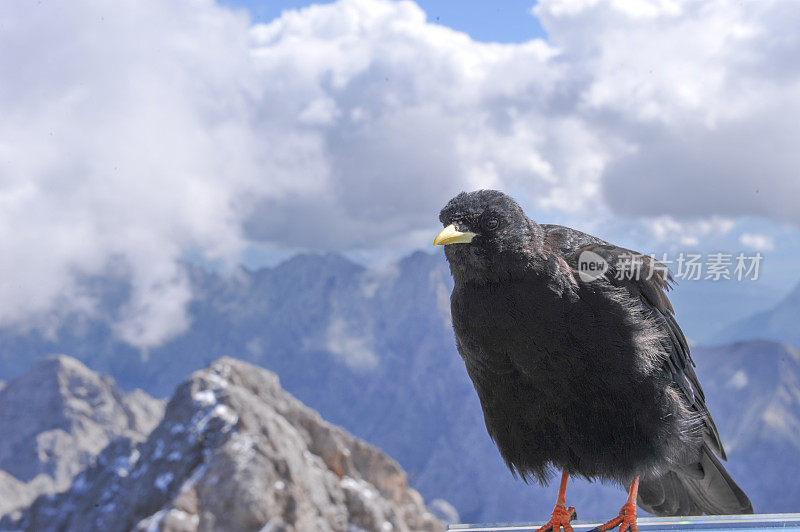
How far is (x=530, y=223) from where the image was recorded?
297cm

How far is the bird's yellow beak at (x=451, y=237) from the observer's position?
8.85ft

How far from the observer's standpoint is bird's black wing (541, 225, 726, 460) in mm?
3066

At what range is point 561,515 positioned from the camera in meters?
3.21

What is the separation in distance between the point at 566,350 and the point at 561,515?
3.25ft

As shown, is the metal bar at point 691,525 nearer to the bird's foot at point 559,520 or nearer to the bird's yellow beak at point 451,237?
the bird's foot at point 559,520

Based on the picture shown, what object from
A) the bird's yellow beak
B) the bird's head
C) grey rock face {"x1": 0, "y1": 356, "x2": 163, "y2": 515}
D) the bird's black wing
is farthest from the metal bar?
grey rock face {"x1": 0, "y1": 356, "x2": 163, "y2": 515}

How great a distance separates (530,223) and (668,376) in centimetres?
104

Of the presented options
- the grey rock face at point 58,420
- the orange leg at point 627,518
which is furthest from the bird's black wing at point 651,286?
the grey rock face at point 58,420

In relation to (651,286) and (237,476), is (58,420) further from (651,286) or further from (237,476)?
(651,286)

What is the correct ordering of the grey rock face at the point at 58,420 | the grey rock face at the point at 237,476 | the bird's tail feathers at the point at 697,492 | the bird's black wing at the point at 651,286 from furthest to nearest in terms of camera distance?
the grey rock face at the point at 58,420, the grey rock face at the point at 237,476, the bird's tail feathers at the point at 697,492, the bird's black wing at the point at 651,286

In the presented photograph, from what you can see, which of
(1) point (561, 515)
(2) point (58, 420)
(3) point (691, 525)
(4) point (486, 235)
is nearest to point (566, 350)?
(4) point (486, 235)

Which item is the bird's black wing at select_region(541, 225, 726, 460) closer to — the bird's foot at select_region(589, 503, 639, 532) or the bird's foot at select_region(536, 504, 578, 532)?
the bird's foot at select_region(589, 503, 639, 532)

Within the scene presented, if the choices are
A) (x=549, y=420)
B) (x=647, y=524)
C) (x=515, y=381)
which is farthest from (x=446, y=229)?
(x=647, y=524)

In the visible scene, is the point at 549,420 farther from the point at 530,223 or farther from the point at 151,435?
the point at 151,435
